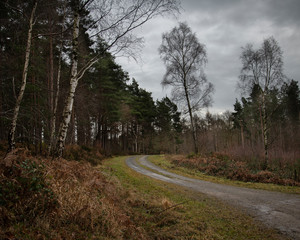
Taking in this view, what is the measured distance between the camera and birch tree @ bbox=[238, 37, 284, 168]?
1304cm

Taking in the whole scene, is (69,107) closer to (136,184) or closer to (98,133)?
(136,184)

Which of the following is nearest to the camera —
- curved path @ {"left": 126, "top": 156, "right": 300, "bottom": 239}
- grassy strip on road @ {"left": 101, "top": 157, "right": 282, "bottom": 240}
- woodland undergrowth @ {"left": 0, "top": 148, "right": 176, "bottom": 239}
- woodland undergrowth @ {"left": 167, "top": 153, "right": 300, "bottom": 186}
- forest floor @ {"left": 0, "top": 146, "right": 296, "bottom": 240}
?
woodland undergrowth @ {"left": 0, "top": 148, "right": 176, "bottom": 239}

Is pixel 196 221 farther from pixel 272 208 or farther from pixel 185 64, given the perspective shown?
pixel 185 64

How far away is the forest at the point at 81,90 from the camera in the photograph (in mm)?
6371

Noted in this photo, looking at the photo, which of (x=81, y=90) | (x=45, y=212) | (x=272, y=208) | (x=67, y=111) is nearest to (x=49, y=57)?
(x=81, y=90)

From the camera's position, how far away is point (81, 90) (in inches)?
635

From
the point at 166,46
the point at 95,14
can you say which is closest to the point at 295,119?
the point at 166,46

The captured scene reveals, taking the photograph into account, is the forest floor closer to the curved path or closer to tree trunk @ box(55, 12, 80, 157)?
the curved path

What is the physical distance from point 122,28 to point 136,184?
6728mm

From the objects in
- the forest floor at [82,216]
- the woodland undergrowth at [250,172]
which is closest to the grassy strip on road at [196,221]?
the forest floor at [82,216]

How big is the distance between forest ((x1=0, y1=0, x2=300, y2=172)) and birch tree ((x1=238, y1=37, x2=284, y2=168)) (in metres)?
0.08

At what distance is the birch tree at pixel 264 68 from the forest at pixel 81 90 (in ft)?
0.27

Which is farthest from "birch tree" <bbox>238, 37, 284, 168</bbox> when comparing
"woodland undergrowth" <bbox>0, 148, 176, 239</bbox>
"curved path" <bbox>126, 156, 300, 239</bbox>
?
"woodland undergrowth" <bbox>0, 148, 176, 239</bbox>

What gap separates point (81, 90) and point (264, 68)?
15.9 m
